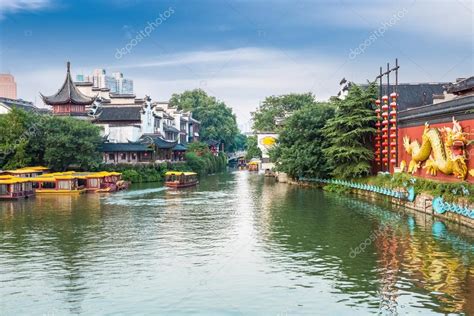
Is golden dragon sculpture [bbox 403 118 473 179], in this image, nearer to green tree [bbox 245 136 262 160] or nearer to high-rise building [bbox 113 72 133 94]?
green tree [bbox 245 136 262 160]

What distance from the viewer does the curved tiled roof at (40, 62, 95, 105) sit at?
191ft

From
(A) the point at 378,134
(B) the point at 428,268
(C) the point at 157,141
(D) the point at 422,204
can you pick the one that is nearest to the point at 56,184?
(C) the point at 157,141

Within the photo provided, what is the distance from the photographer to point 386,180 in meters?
33.3

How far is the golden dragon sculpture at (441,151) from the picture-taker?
24.9m

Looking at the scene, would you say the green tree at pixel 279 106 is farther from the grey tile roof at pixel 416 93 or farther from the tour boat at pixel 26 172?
the tour boat at pixel 26 172

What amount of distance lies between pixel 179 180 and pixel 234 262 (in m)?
30.9

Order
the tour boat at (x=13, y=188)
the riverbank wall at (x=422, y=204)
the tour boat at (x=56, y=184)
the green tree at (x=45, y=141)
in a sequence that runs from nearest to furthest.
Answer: the riverbank wall at (x=422, y=204) → the tour boat at (x=13, y=188) → the tour boat at (x=56, y=184) → the green tree at (x=45, y=141)

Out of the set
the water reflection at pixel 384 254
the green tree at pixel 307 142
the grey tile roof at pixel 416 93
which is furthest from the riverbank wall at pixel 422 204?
the grey tile roof at pixel 416 93

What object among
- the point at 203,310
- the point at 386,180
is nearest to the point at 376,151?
the point at 386,180

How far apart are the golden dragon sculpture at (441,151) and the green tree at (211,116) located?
215 feet

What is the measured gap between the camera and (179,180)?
1882 inches

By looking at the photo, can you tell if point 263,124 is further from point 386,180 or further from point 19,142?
point 386,180

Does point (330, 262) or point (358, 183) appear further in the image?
point (358, 183)

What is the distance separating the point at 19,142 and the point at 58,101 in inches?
517
